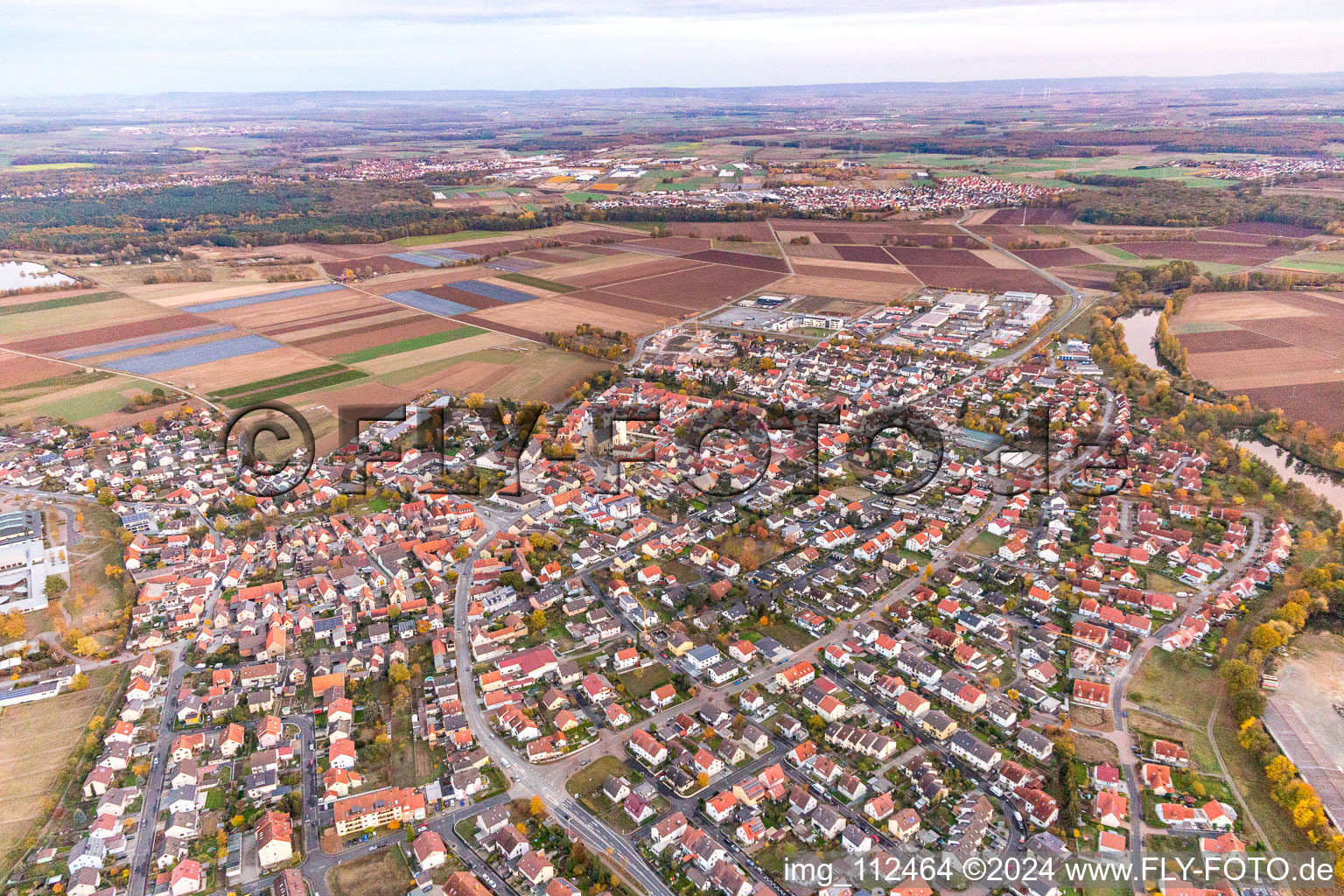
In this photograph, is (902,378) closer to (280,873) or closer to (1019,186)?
(280,873)

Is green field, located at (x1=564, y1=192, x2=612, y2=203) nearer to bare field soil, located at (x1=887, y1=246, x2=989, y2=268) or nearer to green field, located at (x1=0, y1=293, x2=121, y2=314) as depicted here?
bare field soil, located at (x1=887, y1=246, x2=989, y2=268)

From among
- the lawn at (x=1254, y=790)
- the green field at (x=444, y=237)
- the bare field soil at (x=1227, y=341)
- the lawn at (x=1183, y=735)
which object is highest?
the green field at (x=444, y=237)

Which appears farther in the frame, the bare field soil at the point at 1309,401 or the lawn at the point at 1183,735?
the bare field soil at the point at 1309,401

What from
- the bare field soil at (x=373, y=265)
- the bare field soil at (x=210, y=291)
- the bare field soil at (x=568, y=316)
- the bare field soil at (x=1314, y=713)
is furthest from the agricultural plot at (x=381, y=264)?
the bare field soil at (x=1314, y=713)

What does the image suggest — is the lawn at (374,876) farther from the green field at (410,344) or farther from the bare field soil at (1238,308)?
the bare field soil at (1238,308)

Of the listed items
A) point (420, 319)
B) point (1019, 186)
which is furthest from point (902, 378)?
point (1019, 186)

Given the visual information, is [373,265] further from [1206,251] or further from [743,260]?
[1206,251]

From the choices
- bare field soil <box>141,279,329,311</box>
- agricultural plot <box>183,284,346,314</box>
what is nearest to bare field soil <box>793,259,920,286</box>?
agricultural plot <box>183,284,346,314</box>
